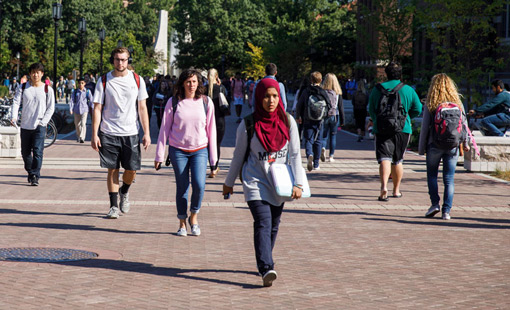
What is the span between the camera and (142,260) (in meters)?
7.05

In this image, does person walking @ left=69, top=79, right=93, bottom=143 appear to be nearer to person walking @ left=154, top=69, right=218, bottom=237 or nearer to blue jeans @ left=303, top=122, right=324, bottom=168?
blue jeans @ left=303, top=122, right=324, bottom=168

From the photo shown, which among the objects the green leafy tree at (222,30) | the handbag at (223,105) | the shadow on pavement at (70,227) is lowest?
the shadow on pavement at (70,227)

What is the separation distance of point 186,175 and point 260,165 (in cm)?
226

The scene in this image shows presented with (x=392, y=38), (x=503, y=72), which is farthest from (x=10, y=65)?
(x=503, y=72)

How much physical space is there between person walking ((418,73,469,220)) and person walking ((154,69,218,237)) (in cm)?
287

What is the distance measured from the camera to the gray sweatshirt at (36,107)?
12562 millimetres

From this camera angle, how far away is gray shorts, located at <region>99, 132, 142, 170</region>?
9.09 metres

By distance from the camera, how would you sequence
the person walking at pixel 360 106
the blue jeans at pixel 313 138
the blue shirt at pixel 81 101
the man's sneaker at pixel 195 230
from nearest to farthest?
1. the man's sneaker at pixel 195 230
2. the blue jeans at pixel 313 138
3. the blue shirt at pixel 81 101
4. the person walking at pixel 360 106

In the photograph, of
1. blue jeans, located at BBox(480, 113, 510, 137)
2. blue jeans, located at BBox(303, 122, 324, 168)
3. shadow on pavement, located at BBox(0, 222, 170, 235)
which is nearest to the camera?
shadow on pavement, located at BBox(0, 222, 170, 235)

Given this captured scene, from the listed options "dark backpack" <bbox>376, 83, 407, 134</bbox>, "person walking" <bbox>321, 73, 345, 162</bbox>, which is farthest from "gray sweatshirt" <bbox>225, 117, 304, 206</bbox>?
"person walking" <bbox>321, 73, 345, 162</bbox>

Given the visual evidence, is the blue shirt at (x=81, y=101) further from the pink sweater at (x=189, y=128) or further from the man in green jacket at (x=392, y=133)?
the pink sweater at (x=189, y=128)

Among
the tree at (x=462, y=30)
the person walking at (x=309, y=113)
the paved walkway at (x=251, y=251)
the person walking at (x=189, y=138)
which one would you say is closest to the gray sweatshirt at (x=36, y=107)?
the paved walkway at (x=251, y=251)

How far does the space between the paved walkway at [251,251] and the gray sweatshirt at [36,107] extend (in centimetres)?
94

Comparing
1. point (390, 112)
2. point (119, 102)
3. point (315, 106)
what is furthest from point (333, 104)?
point (119, 102)
